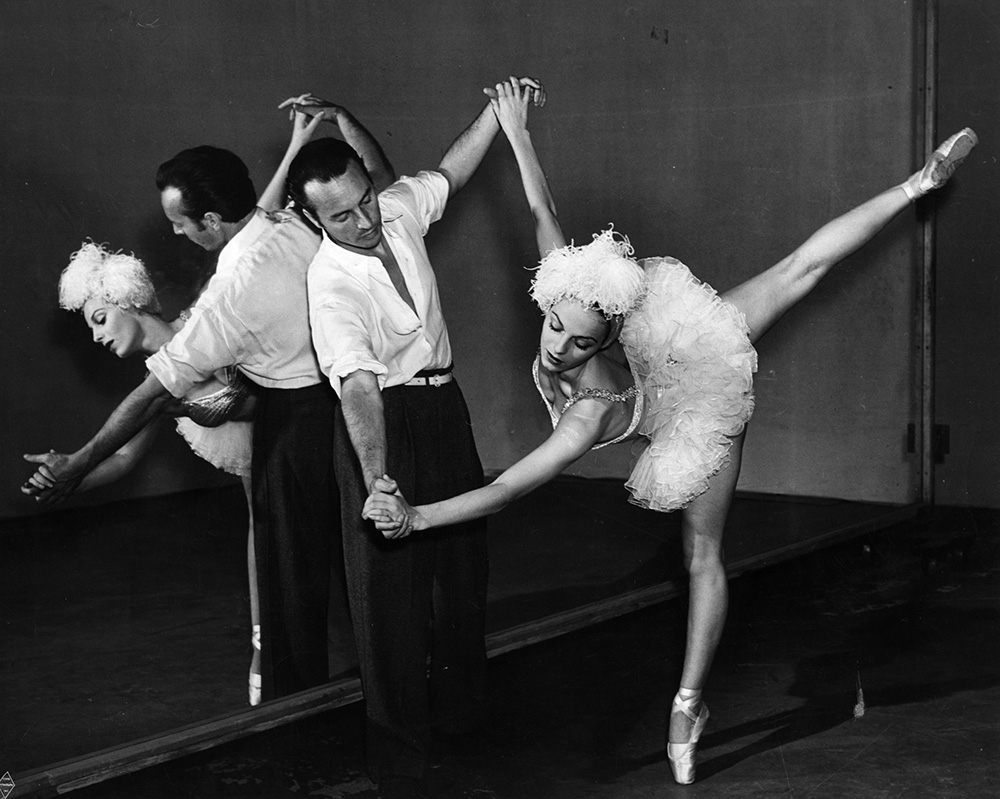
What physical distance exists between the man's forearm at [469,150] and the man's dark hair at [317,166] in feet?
1.65

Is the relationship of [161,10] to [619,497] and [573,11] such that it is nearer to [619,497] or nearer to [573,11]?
[573,11]

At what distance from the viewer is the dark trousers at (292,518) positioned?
3.59 meters

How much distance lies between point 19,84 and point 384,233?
3.32 ft

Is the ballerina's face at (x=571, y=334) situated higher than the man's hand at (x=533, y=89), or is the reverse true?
the man's hand at (x=533, y=89)

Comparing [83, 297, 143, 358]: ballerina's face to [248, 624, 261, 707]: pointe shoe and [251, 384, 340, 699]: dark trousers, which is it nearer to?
[251, 384, 340, 699]: dark trousers

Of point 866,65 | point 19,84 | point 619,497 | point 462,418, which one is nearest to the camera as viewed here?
point 19,84

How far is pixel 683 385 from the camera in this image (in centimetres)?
350

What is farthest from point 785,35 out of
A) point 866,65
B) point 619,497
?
point 619,497

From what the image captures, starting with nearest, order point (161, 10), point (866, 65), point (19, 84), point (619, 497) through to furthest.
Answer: point (19, 84) < point (161, 10) < point (619, 497) < point (866, 65)

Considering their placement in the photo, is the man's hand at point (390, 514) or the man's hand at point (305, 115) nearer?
the man's hand at point (390, 514)

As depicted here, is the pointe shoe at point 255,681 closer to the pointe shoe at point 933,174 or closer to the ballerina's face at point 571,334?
the ballerina's face at point 571,334

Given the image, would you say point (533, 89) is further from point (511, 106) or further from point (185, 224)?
point (185, 224)

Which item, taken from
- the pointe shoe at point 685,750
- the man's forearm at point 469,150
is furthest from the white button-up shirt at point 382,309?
the pointe shoe at point 685,750

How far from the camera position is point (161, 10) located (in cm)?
331
